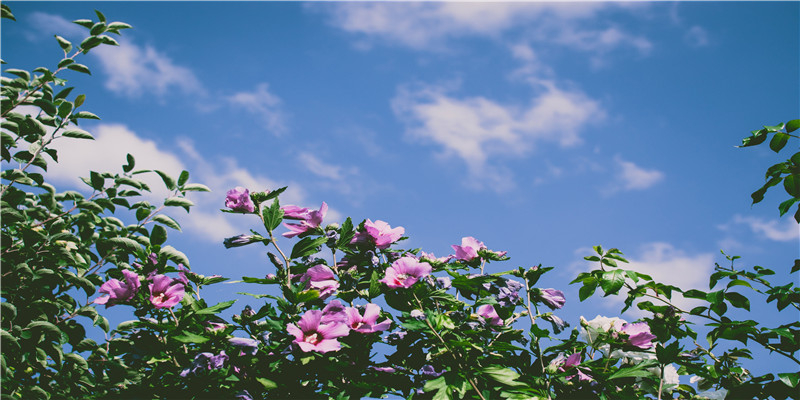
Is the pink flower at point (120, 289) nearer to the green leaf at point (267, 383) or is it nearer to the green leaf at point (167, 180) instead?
the green leaf at point (267, 383)

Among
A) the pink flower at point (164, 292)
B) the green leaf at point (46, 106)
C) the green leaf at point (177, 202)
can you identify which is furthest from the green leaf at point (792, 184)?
the green leaf at point (46, 106)

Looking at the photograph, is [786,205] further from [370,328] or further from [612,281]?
[370,328]

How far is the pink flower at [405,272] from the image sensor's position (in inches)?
69.3

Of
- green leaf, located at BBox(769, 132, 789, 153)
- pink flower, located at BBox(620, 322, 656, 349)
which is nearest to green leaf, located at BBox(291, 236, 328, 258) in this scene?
pink flower, located at BBox(620, 322, 656, 349)

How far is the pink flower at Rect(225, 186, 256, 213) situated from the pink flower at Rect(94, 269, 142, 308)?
0.42 m

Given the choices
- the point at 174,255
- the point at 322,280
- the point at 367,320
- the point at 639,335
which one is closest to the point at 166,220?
the point at 174,255

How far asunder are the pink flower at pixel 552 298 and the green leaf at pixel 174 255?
142 centimetres

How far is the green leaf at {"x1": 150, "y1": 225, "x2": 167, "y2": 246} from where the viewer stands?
2.04 metres

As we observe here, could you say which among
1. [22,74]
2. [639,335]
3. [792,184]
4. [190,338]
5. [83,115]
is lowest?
[190,338]

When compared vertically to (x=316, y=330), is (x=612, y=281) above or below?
above

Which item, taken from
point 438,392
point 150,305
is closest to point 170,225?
point 150,305

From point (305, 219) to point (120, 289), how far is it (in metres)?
0.70

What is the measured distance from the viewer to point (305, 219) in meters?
1.99

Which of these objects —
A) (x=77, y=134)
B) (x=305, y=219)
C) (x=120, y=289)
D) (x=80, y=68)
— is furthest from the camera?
(x=80, y=68)
